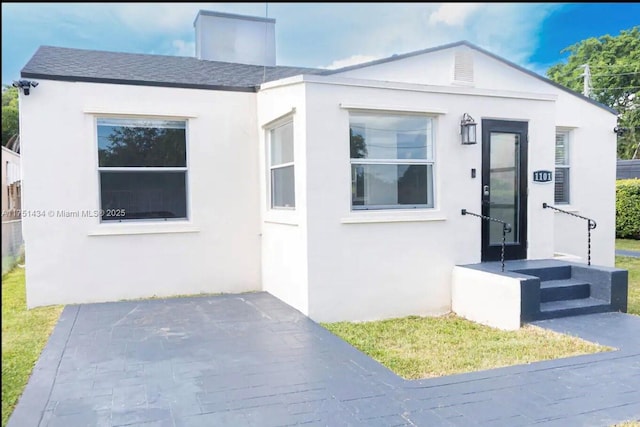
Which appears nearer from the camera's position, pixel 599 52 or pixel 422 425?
pixel 422 425

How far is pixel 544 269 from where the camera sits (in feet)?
20.0

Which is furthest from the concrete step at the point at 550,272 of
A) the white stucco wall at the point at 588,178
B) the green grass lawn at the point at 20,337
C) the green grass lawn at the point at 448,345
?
the green grass lawn at the point at 20,337

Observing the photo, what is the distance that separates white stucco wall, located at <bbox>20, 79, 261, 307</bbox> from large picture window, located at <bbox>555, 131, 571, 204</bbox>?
18.6ft

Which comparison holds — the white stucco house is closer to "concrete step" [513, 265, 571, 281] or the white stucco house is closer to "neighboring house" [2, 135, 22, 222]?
Answer: "concrete step" [513, 265, 571, 281]

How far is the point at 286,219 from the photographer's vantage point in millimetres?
6395

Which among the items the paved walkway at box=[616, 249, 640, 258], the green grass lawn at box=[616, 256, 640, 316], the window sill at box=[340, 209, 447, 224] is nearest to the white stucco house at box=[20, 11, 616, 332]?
the window sill at box=[340, 209, 447, 224]

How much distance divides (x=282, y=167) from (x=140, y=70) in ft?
9.66

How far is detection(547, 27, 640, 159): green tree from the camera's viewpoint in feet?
17.6

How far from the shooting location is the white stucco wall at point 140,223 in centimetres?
643

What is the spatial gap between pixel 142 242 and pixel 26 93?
2431 mm

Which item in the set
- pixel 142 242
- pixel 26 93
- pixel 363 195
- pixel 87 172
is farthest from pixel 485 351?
pixel 26 93

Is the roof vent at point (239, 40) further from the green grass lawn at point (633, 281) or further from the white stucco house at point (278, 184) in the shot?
the green grass lawn at point (633, 281)

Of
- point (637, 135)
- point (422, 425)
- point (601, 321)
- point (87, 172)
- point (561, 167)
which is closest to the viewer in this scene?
point (422, 425)

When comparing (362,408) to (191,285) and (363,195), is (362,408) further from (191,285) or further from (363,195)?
(191,285)
